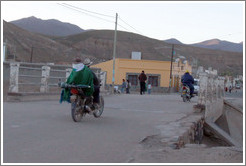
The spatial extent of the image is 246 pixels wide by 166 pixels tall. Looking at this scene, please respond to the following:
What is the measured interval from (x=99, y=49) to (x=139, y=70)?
90.2 metres

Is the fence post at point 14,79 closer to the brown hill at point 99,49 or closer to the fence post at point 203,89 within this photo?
the fence post at point 203,89

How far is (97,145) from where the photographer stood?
5.98 m

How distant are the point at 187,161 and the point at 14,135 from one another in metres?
3.19

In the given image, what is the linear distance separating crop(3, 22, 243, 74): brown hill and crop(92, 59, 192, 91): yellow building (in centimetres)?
3645

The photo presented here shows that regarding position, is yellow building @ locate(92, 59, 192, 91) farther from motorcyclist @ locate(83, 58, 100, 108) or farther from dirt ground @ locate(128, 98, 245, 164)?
dirt ground @ locate(128, 98, 245, 164)

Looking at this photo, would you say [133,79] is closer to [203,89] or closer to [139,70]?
[139,70]

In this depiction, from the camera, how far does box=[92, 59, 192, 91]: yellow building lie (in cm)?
5300

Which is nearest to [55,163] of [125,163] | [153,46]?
[125,163]

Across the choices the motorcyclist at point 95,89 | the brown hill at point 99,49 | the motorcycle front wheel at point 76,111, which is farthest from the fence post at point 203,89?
the brown hill at point 99,49

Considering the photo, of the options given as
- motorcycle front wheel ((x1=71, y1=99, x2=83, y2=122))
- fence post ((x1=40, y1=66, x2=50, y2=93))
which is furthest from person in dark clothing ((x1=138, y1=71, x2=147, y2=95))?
motorcycle front wheel ((x1=71, y1=99, x2=83, y2=122))

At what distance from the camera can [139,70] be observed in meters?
54.0

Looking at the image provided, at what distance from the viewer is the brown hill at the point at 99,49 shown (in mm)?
98625

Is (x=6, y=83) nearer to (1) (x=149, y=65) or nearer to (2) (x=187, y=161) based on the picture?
(2) (x=187, y=161)

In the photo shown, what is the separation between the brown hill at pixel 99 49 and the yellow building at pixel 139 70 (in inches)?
1435
